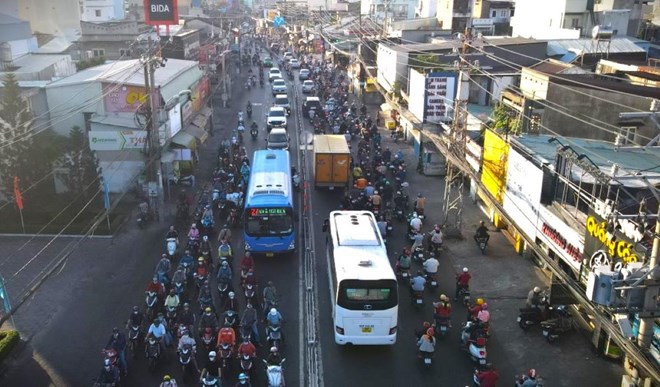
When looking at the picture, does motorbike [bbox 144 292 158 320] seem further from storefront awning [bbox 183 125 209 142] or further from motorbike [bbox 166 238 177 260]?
storefront awning [bbox 183 125 209 142]

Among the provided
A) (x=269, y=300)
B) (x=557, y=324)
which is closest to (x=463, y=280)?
(x=557, y=324)

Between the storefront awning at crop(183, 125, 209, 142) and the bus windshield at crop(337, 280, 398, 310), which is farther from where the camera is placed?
the storefront awning at crop(183, 125, 209, 142)

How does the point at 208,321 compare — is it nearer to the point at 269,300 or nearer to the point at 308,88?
the point at 269,300

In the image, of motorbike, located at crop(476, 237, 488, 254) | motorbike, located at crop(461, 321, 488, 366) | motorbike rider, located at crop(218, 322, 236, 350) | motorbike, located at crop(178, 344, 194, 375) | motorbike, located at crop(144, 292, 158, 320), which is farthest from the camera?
motorbike, located at crop(476, 237, 488, 254)

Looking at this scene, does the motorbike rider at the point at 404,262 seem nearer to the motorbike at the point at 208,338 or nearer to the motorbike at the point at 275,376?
the motorbike at the point at 208,338

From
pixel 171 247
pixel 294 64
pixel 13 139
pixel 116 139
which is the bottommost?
pixel 171 247

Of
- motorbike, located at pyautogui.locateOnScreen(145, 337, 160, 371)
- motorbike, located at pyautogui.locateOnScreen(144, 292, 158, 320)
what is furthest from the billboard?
motorbike, located at pyautogui.locateOnScreen(145, 337, 160, 371)
